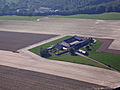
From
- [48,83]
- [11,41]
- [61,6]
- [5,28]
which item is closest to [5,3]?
[61,6]

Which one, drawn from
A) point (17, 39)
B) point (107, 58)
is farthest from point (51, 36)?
point (107, 58)

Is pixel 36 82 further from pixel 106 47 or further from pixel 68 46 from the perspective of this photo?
pixel 106 47

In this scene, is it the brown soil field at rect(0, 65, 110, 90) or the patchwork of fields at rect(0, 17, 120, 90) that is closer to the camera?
the brown soil field at rect(0, 65, 110, 90)

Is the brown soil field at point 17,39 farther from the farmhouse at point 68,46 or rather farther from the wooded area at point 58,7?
the wooded area at point 58,7

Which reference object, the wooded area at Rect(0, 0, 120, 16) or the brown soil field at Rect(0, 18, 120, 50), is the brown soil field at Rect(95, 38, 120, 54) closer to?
the brown soil field at Rect(0, 18, 120, 50)

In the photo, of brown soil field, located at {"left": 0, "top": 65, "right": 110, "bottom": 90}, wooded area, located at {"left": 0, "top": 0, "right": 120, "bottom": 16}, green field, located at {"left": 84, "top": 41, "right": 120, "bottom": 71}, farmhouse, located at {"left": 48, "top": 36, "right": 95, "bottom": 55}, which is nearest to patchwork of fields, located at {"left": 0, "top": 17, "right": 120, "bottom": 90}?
brown soil field, located at {"left": 0, "top": 65, "right": 110, "bottom": 90}

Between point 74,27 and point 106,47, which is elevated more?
point 74,27

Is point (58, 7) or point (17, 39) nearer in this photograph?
point (17, 39)
